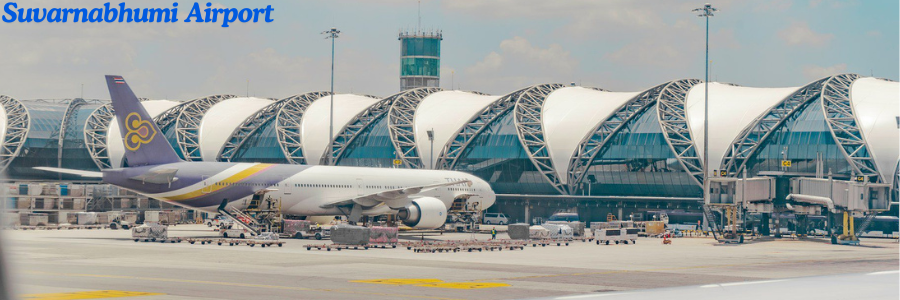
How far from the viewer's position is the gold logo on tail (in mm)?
52069

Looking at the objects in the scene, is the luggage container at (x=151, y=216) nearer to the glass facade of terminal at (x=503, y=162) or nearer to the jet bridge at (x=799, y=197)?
the glass facade of terminal at (x=503, y=162)

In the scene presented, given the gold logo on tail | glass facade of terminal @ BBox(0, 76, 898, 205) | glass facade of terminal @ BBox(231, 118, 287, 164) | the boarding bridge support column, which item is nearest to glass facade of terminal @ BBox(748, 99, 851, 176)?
glass facade of terminal @ BBox(0, 76, 898, 205)

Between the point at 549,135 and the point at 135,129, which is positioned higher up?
the point at 549,135

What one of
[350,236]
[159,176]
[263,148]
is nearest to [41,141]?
[263,148]

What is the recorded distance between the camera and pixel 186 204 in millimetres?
54219

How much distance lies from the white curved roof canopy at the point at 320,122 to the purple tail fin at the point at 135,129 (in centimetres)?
4948

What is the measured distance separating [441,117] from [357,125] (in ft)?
33.7

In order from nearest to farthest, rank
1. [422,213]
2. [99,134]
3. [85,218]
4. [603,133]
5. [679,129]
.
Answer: [422,213], [85,218], [679,129], [603,133], [99,134]

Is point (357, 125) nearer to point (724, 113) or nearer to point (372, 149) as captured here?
point (372, 149)

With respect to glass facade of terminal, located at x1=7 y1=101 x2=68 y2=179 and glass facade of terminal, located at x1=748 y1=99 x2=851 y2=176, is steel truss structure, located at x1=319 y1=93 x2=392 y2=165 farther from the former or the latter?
glass facade of terminal, located at x1=748 y1=99 x2=851 y2=176

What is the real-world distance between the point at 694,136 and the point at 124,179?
52.6m

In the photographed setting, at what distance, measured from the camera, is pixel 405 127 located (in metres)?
104

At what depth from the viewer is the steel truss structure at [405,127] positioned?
101 meters

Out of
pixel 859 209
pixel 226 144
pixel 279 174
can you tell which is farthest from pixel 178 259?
Answer: pixel 226 144
